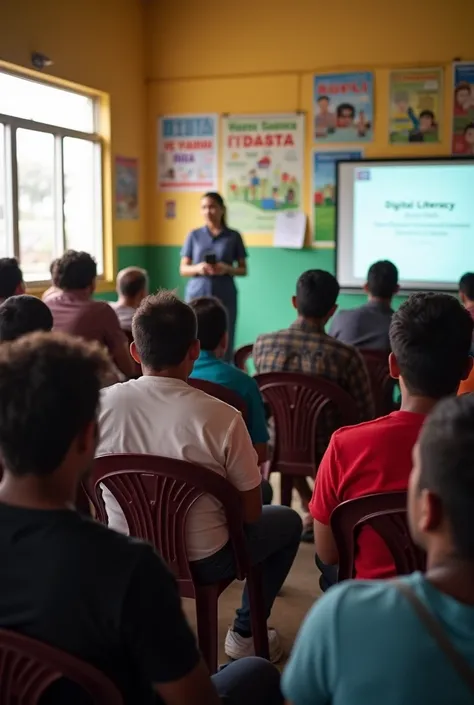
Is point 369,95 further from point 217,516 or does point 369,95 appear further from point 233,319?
point 217,516

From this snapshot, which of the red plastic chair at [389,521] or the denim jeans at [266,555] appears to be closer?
the red plastic chair at [389,521]

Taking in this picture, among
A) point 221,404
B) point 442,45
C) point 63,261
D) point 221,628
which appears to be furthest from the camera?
point 442,45

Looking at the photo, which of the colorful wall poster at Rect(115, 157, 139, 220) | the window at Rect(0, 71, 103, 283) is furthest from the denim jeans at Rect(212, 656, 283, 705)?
the colorful wall poster at Rect(115, 157, 139, 220)

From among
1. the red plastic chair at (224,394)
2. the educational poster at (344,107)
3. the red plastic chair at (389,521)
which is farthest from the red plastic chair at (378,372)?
the educational poster at (344,107)

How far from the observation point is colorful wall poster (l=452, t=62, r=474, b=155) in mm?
5938

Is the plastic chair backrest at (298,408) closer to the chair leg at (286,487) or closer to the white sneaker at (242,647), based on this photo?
the chair leg at (286,487)

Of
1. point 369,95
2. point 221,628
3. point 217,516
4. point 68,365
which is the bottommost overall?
point 221,628

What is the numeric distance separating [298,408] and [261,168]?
402 centimetres

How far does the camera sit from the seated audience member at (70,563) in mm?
1074

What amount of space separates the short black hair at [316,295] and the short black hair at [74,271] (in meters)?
1.11

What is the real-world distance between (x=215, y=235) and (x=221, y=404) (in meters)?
4.16

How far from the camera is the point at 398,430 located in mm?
1688

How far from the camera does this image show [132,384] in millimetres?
2033

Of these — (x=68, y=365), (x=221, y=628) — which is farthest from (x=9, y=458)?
(x=221, y=628)
